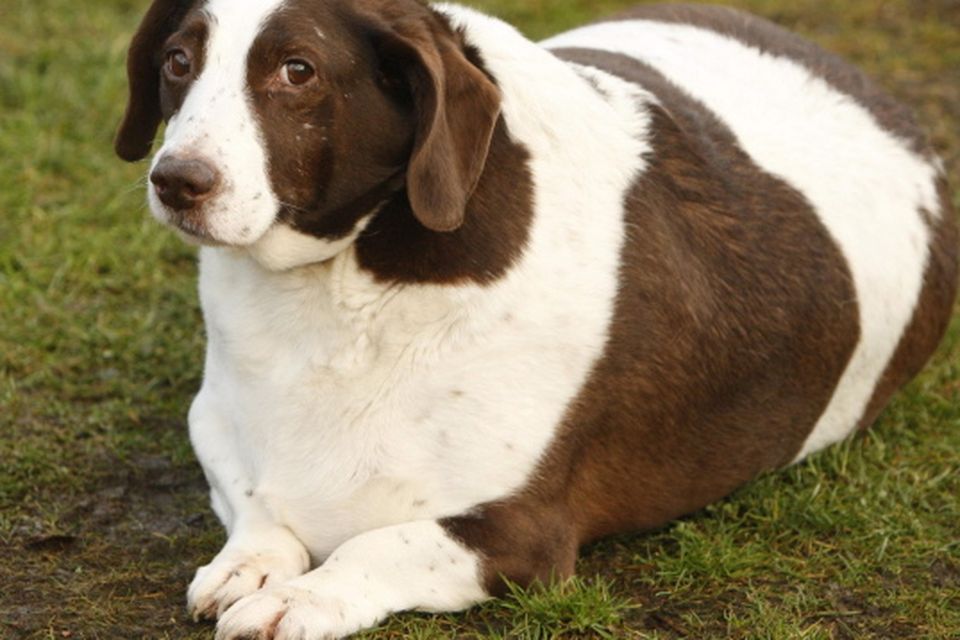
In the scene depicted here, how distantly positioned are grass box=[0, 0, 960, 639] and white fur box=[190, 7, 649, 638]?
202 millimetres

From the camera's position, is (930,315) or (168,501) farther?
(930,315)

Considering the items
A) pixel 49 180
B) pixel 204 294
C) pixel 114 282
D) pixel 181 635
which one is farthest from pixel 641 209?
pixel 49 180

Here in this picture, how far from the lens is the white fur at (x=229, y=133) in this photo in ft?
12.9

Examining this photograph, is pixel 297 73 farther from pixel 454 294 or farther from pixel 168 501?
pixel 168 501

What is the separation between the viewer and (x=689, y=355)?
4598 millimetres

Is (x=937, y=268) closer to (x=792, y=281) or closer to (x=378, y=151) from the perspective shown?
(x=792, y=281)

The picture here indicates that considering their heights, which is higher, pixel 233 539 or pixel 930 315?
pixel 930 315

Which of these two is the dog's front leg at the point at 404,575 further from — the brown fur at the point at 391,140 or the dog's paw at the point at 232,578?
the brown fur at the point at 391,140

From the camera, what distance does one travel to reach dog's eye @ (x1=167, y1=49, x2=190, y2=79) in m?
4.11

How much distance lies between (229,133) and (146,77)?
0.69 m

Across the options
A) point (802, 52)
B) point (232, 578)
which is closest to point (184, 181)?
point (232, 578)

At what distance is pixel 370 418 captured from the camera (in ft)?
14.1

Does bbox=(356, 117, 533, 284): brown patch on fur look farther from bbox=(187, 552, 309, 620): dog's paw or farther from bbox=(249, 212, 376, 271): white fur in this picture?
bbox=(187, 552, 309, 620): dog's paw

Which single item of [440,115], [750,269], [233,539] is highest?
[440,115]
